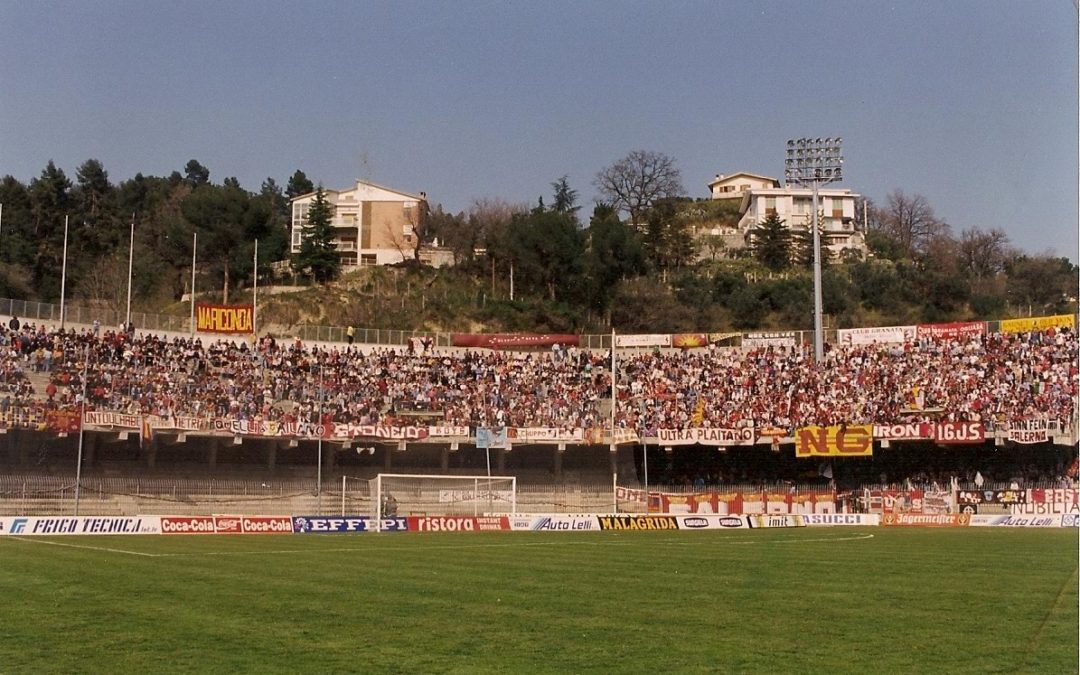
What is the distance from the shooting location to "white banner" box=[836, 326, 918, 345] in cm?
Answer: 6888

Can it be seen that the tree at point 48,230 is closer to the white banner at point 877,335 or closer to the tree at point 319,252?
the tree at point 319,252

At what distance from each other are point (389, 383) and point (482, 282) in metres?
38.3

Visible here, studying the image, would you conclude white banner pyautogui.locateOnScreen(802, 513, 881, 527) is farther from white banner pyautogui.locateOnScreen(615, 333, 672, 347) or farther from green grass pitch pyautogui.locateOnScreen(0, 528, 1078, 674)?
white banner pyautogui.locateOnScreen(615, 333, 672, 347)

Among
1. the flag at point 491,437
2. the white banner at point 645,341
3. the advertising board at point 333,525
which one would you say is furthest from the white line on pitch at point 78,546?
the white banner at point 645,341

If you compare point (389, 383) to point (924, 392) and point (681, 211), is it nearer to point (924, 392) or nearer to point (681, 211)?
point (924, 392)

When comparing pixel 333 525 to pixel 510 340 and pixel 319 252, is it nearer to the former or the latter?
pixel 510 340

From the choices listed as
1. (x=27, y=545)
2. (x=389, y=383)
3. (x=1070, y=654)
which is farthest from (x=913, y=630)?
(x=389, y=383)

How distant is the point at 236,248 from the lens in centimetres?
9531

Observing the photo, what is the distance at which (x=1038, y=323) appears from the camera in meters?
63.7

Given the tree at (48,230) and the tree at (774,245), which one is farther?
the tree at (774,245)

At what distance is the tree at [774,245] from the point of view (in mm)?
108312

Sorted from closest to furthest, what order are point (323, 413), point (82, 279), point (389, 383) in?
point (323, 413) → point (389, 383) → point (82, 279)

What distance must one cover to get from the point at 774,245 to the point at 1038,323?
4551cm

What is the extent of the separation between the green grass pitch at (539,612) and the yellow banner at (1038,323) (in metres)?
36.2
